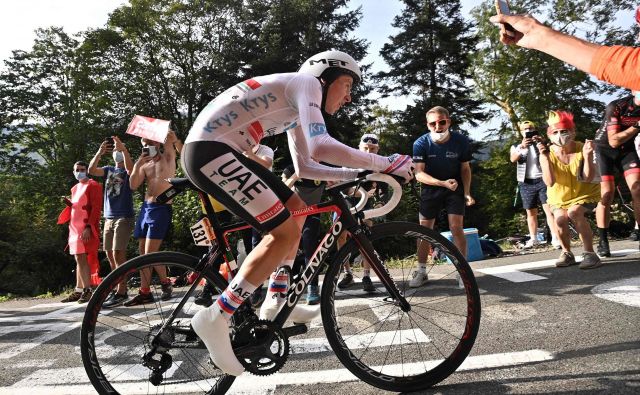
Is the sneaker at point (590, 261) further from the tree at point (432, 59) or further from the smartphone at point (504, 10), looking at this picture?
the tree at point (432, 59)

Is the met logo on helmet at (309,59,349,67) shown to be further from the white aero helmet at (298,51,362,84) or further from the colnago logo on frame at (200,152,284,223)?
the colnago logo on frame at (200,152,284,223)

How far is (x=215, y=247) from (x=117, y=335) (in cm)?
90

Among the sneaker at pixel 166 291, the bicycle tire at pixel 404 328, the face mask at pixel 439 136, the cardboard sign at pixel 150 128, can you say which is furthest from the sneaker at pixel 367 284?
the cardboard sign at pixel 150 128

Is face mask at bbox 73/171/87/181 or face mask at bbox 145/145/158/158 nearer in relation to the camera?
face mask at bbox 145/145/158/158

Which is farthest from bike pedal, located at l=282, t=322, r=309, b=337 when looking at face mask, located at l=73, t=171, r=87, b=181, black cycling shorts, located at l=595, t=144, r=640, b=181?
face mask, located at l=73, t=171, r=87, b=181

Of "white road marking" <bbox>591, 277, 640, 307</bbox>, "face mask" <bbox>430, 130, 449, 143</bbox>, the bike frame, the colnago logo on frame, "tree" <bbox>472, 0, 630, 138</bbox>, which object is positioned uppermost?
"tree" <bbox>472, 0, 630, 138</bbox>

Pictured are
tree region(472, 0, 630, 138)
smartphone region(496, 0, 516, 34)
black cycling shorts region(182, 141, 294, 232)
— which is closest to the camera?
smartphone region(496, 0, 516, 34)

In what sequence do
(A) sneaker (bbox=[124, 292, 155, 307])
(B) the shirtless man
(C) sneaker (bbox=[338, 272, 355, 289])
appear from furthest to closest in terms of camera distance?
(B) the shirtless man → (C) sneaker (bbox=[338, 272, 355, 289]) → (A) sneaker (bbox=[124, 292, 155, 307])

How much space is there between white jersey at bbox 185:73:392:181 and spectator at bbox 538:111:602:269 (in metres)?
4.32

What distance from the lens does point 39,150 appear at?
31844 mm

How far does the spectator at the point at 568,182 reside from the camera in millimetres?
5668

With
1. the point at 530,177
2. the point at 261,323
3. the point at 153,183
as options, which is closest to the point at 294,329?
the point at 261,323

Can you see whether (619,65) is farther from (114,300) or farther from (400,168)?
(114,300)

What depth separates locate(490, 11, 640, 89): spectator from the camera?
5.67 feet
